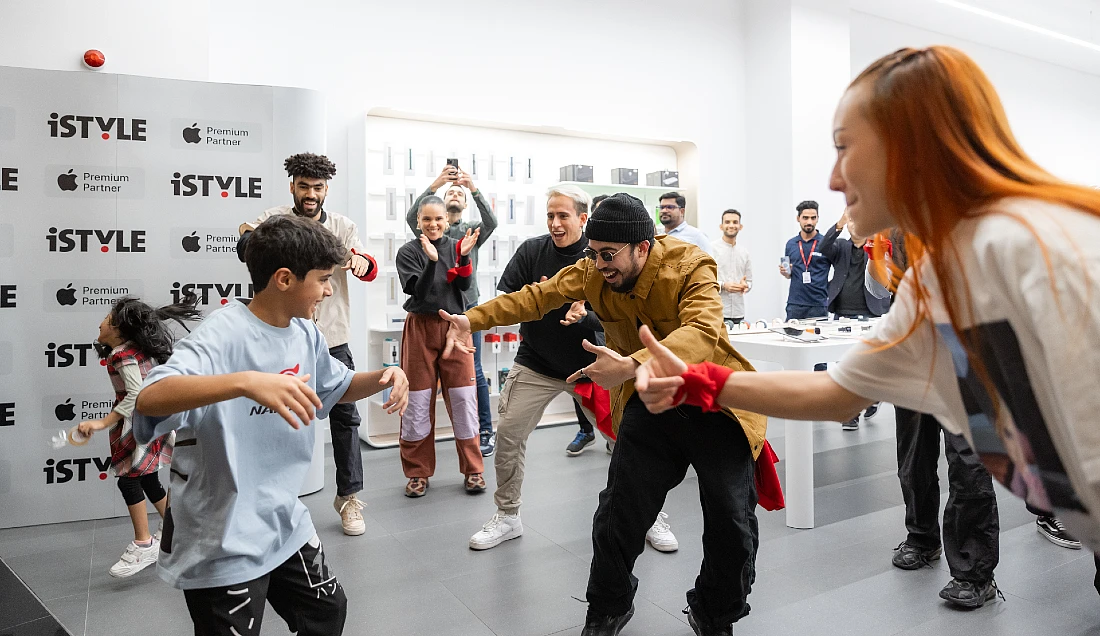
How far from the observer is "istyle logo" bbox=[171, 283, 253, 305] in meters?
4.07

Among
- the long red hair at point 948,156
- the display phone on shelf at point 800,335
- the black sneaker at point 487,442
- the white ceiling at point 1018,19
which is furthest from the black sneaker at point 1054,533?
the white ceiling at point 1018,19

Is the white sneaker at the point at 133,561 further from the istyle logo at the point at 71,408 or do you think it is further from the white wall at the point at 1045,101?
the white wall at the point at 1045,101

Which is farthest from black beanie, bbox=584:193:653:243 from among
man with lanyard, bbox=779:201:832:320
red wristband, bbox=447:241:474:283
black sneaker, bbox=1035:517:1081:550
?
man with lanyard, bbox=779:201:832:320

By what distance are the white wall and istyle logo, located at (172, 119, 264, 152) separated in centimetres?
747

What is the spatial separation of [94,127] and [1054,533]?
199 inches

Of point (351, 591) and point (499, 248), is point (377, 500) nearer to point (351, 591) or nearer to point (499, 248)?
point (351, 591)

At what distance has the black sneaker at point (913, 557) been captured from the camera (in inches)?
122

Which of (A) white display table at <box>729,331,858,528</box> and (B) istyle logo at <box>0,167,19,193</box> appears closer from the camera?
(A) white display table at <box>729,331,858,528</box>

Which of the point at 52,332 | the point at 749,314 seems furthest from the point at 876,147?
the point at 749,314

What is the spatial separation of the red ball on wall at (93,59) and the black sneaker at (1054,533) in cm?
512

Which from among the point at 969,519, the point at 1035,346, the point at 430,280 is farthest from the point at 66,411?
the point at 1035,346

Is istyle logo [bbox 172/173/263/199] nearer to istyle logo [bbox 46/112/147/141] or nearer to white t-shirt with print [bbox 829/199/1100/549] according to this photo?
istyle logo [bbox 46/112/147/141]

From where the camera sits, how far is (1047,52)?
35.3 ft

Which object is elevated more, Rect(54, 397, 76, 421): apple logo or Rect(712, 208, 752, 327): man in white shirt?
Rect(712, 208, 752, 327): man in white shirt
